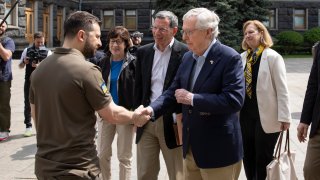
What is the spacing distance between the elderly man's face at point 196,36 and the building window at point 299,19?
3821cm

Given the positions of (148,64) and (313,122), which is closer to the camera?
(313,122)

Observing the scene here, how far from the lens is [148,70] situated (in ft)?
Answer: 17.1

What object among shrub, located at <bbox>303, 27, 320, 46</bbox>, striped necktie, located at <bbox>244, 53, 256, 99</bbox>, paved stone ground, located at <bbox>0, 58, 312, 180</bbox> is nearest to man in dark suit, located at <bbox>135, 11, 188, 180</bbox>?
striped necktie, located at <bbox>244, 53, 256, 99</bbox>

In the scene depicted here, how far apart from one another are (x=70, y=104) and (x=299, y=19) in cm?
3963

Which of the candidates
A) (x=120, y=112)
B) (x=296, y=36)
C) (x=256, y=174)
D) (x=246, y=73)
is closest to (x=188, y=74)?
(x=120, y=112)

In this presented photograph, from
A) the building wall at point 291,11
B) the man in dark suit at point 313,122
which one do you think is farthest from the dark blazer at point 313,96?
the building wall at point 291,11

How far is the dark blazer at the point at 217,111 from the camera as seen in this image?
3824 mm

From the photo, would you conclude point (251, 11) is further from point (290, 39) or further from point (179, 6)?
point (290, 39)

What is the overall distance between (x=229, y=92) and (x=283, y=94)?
1.72m

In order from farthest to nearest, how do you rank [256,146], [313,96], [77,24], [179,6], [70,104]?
[179,6]
[256,146]
[313,96]
[77,24]
[70,104]

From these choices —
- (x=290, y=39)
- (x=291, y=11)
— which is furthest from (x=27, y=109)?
(x=291, y=11)

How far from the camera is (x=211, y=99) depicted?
3795 millimetres

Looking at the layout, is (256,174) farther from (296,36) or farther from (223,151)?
(296,36)

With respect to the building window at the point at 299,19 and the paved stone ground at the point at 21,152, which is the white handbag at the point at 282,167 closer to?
the paved stone ground at the point at 21,152
